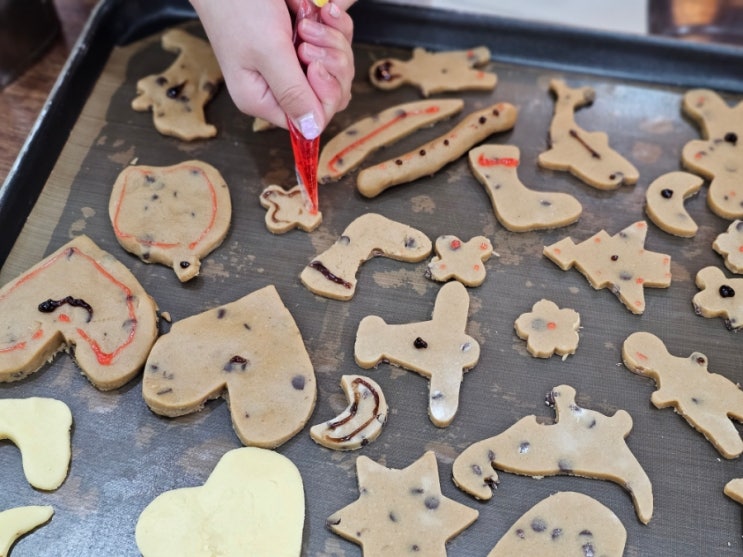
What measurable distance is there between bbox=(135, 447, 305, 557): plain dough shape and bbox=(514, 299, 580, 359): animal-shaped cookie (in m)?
0.51

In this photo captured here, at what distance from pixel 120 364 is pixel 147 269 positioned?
25 cm

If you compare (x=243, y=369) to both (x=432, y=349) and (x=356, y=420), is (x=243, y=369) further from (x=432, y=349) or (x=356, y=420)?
(x=432, y=349)

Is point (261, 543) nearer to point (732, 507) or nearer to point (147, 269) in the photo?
point (147, 269)

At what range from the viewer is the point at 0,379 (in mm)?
1438

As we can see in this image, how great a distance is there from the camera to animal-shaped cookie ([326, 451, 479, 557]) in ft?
4.24

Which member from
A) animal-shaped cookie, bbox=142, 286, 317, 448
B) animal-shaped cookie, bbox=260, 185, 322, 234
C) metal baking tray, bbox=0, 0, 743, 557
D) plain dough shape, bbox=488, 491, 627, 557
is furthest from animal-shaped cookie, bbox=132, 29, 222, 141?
plain dough shape, bbox=488, 491, 627, 557

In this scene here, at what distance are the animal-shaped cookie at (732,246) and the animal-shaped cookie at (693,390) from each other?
0.25 meters

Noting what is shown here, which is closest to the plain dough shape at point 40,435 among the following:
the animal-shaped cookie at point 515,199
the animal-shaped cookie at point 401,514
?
the animal-shaped cookie at point 401,514

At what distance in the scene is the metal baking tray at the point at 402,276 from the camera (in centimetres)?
136

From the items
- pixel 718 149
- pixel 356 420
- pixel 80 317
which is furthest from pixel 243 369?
pixel 718 149

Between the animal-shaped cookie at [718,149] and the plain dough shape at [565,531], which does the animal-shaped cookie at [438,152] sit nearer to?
the animal-shaped cookie at [718,149]

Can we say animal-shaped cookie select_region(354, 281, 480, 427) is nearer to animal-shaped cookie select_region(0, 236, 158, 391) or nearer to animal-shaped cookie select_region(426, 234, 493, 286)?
animal-shaped cookie select_region(426, 234, 493, 286)

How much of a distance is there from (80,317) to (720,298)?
125 cm

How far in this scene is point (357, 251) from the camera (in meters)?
1.64
